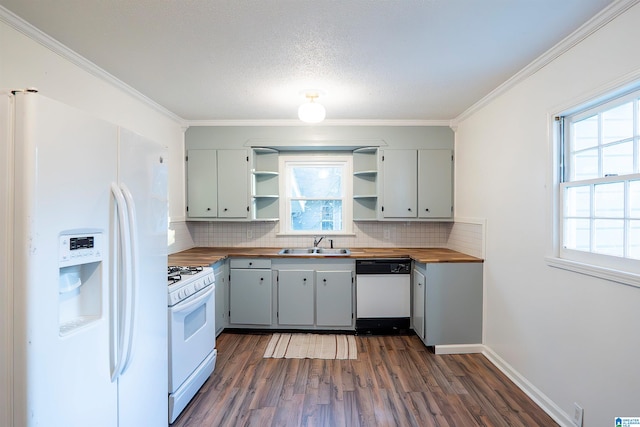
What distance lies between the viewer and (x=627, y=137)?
1585mm

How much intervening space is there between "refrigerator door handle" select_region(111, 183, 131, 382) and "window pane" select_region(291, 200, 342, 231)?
271 centimetres

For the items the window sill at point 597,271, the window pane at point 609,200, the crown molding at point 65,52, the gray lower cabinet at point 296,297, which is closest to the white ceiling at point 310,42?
the crown molding at point 65,52

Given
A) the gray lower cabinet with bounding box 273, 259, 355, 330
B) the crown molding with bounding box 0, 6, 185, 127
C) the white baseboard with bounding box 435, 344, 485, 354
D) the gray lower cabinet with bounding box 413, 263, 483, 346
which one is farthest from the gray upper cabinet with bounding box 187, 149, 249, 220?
the white baseboard with bounding box 435, 344, 485, 354

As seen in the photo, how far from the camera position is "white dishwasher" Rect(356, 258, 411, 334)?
3.21 meters

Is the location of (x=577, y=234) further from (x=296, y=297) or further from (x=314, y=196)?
(x=314, y=196)

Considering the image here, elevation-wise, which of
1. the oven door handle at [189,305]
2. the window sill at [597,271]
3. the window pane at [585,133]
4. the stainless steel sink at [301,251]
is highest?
the window pane at [585,133]

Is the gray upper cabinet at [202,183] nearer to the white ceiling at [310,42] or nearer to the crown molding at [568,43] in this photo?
the white ceiling at [310,42]

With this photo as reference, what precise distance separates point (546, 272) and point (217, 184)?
328cm

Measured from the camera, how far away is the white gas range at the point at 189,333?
1896 mm

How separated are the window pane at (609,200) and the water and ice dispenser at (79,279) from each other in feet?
8.47

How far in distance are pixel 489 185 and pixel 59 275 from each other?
3.10 metres

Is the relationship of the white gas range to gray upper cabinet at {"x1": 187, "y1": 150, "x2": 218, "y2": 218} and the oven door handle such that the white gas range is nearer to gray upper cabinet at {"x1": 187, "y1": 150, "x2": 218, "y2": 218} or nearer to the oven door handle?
the oven door handle

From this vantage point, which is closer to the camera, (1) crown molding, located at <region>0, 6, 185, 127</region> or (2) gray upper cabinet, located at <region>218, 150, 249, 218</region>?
(1) crown molding, located at <region>0, 6, 185, 127</region>

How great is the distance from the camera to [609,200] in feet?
5.53
